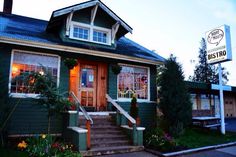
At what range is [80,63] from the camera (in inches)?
429

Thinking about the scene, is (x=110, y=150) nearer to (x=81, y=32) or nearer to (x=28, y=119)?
(x=28, y=119)

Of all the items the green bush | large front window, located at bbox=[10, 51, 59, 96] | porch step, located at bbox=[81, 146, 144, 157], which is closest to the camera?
porch step, located at bbox=[81, 146, 144, 157]

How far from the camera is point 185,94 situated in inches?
418

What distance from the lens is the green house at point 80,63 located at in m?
8.74

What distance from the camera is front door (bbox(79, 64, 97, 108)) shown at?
35.3 feet

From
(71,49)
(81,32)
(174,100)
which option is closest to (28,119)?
(71,49)

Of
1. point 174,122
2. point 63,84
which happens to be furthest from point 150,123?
point 63,84

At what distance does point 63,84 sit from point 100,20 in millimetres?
4020

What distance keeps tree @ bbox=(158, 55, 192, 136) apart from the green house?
1.08 metres

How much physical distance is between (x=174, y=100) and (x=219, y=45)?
4.52 m

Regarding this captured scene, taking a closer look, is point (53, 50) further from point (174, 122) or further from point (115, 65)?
point (174, 122)

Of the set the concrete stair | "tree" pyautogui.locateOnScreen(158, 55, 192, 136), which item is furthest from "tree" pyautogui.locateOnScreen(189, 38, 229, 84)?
the concrete stair

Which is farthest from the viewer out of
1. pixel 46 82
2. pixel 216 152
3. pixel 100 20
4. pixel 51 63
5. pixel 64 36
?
pixel 100 20

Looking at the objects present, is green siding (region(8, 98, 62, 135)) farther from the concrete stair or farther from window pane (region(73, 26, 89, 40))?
window pane (region(73, 26, 89, 40))
